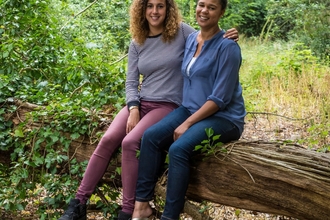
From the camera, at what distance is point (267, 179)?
2990mm

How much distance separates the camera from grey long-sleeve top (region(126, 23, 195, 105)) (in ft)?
11.5

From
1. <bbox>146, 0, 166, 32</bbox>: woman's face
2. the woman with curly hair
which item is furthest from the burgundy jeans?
<bbox>146, 0, 166, 32</bbox>: woman's face

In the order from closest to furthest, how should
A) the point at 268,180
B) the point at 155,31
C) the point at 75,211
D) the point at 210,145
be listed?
the point at 268,180 → the point at 210,145 → the point at 75,211 → the point at 155,31

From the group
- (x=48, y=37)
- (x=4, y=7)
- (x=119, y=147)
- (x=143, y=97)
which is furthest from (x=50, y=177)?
(x=4, y=7)

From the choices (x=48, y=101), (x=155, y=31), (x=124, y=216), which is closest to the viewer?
(x=124, y=216)

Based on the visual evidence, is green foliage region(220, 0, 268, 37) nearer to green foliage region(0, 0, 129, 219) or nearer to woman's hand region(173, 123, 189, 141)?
green foliage region(0, 0, 129, 219)

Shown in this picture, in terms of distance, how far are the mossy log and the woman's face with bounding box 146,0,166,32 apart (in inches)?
43.3

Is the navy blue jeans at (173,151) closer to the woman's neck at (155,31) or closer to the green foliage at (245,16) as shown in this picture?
the woman's neck at (155,31)

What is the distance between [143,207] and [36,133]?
1354 mm

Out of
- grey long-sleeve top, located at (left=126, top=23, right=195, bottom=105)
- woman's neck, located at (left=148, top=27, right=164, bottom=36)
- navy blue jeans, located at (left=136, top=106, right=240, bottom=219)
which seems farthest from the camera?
woman's neck, located at (left=148, top=27, right=164, bottom=36)

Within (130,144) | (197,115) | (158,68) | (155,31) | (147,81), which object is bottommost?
(130,144)

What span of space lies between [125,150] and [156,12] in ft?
3.53

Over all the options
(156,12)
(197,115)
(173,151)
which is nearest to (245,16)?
(156,12)

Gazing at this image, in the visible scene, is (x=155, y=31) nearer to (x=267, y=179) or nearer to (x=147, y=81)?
(x=147, y=81)
